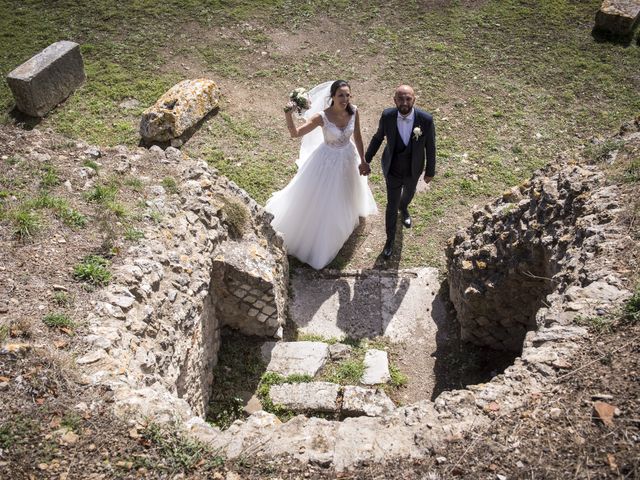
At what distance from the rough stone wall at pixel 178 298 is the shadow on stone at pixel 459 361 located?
198cm

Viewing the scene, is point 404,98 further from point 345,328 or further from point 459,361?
point 459,361

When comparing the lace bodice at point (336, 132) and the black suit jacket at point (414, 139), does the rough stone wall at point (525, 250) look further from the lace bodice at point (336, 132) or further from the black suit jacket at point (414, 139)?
the lace bodice at point (336, 132)

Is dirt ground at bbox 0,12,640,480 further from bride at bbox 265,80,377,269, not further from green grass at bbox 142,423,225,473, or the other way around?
bride at bbox 265,80,377,269

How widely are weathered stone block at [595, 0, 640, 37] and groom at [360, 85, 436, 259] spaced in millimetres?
6846

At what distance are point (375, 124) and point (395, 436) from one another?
6947mm

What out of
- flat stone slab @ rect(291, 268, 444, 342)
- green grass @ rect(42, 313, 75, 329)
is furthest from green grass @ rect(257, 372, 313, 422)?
green grass @ rect(42, 313, 75, 329)

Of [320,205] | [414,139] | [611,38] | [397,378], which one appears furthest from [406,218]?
[611,38]

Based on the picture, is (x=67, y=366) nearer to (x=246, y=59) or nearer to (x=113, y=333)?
(x=113, y=333)

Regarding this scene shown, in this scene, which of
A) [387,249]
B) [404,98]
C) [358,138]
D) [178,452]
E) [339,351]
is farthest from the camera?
[387,249]

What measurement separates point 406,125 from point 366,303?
93.3 inches

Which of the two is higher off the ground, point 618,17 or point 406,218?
point 618,17

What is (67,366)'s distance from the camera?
4316 millimetres

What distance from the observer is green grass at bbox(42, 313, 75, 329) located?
463cm

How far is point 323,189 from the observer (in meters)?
7.67
